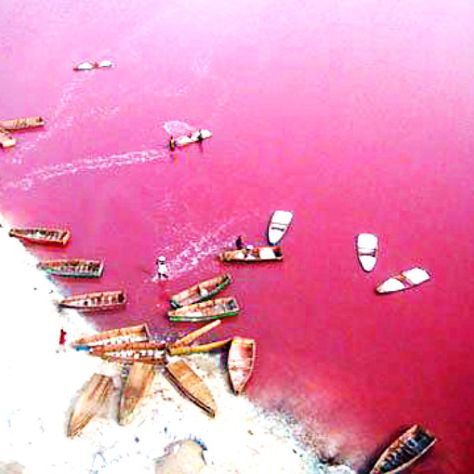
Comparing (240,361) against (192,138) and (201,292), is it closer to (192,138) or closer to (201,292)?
(201,292)

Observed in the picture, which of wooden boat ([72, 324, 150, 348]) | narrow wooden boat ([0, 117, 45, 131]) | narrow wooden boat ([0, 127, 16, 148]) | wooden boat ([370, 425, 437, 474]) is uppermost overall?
narrow wooden boat ([0, 117, 45, 131])

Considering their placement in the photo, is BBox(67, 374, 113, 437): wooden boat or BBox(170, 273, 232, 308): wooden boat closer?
BBox(67, 374, 113, 437): wooden boat

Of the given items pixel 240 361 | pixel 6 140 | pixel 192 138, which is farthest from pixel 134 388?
pixel 6 140

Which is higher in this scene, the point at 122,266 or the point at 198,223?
the point at 198,223

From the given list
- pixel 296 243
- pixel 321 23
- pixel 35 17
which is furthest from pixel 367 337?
pixel 35 17

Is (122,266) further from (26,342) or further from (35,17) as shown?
(35,17)

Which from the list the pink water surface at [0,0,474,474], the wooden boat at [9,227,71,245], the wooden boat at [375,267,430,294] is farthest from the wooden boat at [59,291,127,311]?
the wooden boat at [375,267,430,294]

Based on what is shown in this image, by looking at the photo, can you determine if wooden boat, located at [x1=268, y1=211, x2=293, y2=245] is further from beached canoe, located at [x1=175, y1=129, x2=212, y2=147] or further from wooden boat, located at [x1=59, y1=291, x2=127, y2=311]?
beached canoe, located at [x1=175, y1=129, x2=212, y2=147]
